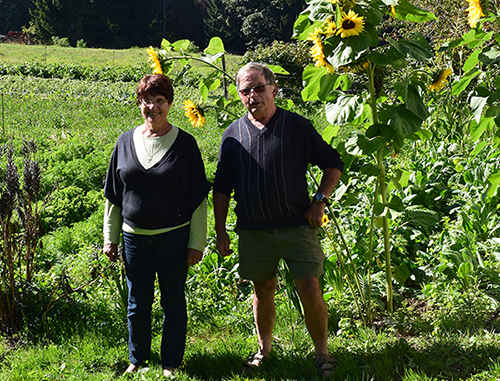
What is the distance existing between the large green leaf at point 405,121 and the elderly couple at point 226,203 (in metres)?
0.35

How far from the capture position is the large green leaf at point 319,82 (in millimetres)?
2664

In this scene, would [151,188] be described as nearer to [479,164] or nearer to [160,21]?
[479,164]

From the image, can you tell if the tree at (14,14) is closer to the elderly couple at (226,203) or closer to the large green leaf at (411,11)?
the elderly couple at (226,203)

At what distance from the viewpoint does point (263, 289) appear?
108 inches

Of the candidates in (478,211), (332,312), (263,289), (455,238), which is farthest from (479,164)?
(263,289)

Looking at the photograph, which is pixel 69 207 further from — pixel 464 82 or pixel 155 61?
pixel 464 82

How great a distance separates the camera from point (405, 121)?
2.48 m

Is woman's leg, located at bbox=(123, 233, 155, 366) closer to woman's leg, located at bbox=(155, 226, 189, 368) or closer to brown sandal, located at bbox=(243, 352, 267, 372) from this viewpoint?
woman's leg, located at bbox=(155, 226, 189, 368)

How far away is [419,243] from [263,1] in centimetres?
4528

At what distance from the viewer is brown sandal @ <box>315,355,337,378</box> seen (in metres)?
2.57

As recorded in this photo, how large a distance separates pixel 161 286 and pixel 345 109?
142cm

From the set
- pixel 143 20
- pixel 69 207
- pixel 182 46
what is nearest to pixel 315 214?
pixel 182 46

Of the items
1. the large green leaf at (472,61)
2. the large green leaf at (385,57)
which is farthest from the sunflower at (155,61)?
the large green leaf at (472,61)

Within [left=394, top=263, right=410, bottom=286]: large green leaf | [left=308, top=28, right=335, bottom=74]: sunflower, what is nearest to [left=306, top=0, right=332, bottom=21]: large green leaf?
[left=308, top=28, right=335, bottom=74]: sunflower
